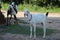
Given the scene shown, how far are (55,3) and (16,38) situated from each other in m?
18.0

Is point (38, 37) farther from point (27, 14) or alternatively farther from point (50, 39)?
point (27, 14)

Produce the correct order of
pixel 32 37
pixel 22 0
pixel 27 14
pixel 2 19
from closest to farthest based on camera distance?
pixel 27 14, pixel 32 37, pixel 2 19, pixel 22 0

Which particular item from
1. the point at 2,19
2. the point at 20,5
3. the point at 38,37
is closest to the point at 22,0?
the point at 20,5

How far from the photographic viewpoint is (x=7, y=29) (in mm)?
12133

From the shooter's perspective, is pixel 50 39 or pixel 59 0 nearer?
pixel 50 39

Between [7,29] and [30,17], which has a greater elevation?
[30,17]

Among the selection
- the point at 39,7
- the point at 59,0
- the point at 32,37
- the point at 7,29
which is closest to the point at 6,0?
the point at 39,7

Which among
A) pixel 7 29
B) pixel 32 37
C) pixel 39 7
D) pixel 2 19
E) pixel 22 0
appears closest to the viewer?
pixel 32 37

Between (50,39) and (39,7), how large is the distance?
17078 mm

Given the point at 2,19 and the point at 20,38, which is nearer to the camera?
the point at 20,38

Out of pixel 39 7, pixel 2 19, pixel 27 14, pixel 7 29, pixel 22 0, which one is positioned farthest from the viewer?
pixel 22 0

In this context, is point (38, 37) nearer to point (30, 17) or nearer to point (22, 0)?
point (30, 17)

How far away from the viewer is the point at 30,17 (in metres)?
9.63

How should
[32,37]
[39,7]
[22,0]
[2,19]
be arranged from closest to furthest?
1. [32,37]
2. [2,19]
3. [39,7]
4. [22,0]
